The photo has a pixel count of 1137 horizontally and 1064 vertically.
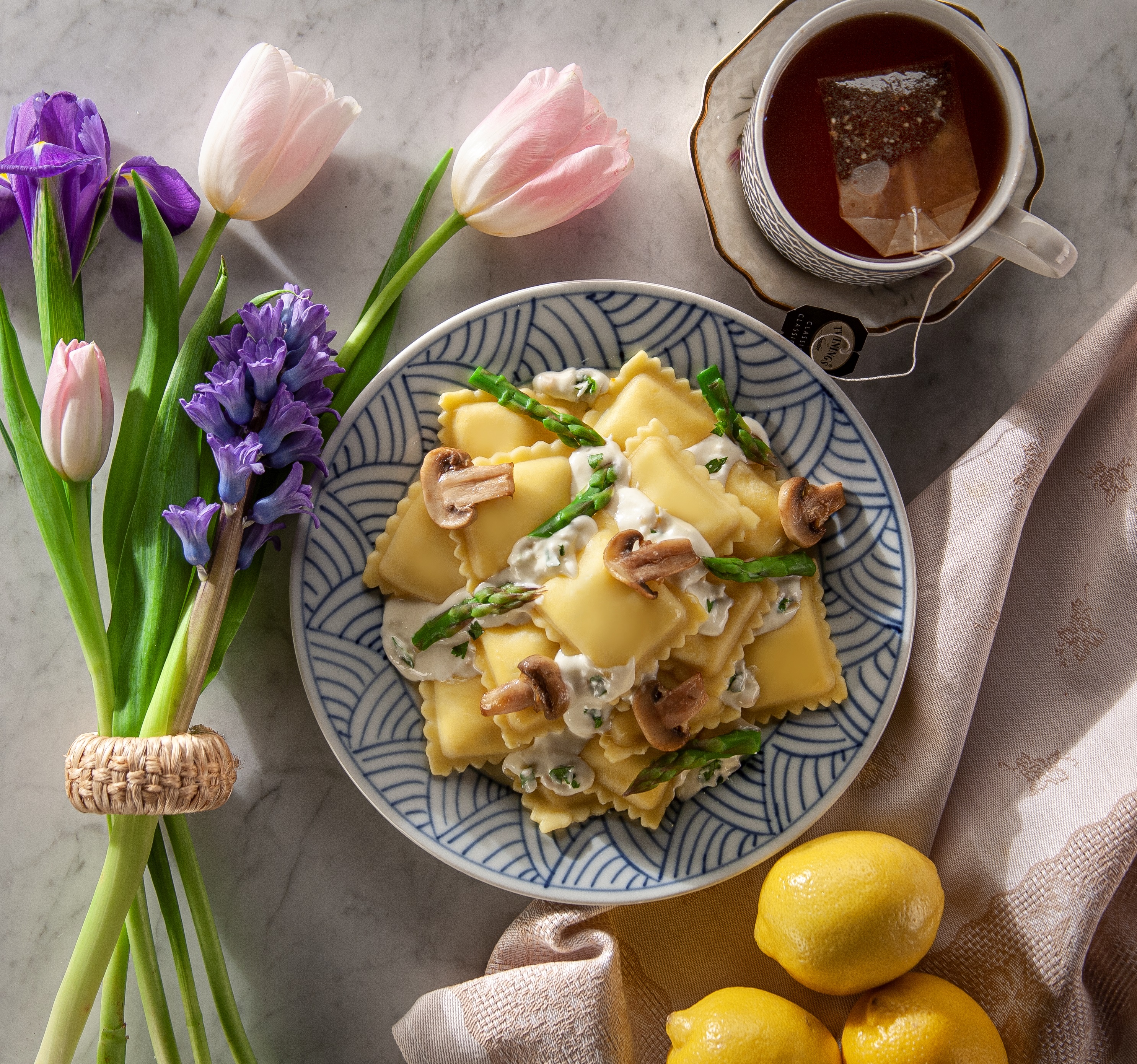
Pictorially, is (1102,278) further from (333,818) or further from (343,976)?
(343,976)

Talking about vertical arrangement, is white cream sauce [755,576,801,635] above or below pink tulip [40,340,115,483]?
below

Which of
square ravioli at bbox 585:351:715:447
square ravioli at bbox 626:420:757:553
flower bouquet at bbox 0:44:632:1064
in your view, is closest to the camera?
flower bouquet at bbox 0:44:632:1064

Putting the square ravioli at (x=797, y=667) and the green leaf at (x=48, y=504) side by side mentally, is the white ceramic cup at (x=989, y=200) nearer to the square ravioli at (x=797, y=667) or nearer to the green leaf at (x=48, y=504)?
the square ravioli at (x=797, y=667)

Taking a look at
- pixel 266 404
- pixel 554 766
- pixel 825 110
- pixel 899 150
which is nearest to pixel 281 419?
pixel 266 404

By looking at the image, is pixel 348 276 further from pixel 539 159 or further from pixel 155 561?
pixel 155 561

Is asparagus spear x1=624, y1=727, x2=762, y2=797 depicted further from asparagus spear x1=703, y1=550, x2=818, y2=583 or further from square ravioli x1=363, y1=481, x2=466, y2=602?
square ravioli x1=363, y1=481, x2=466, y2=602

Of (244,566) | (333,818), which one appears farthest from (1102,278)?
(333,818)

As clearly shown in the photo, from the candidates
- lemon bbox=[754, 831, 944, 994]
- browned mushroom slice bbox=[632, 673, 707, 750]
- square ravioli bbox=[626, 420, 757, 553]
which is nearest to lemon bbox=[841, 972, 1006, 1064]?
lemon bbox=[754, 831, 944, 994]
